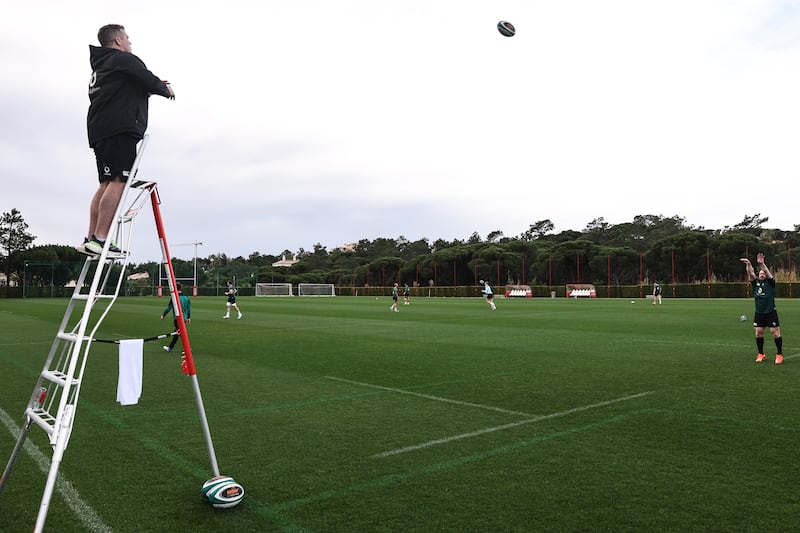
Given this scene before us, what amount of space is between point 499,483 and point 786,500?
7.13 feet

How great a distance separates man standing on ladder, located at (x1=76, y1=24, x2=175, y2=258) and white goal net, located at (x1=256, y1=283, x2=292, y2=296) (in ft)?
266

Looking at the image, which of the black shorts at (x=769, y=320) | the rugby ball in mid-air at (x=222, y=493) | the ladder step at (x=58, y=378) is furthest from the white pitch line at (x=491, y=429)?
the black shorts at (x=769, y=320)

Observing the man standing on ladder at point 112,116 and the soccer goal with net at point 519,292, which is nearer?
the man standing on ladder at point 112,116

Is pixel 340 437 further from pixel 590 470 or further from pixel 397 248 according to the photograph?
pixel 397 248

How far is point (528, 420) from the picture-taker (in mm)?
6863

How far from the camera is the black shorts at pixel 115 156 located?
3840 mm

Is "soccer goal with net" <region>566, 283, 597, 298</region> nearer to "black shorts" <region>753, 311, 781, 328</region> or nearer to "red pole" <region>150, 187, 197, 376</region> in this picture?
"black shorts" <region>753, 311, 781, 328</region>

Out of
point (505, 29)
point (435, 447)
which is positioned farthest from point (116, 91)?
point (505, 29)

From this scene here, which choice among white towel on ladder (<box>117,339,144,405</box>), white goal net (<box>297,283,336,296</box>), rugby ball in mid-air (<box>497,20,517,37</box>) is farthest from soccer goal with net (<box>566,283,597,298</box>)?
white towel on ladder (<box>117,339,144,405</box>)

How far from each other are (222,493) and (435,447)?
2357mm

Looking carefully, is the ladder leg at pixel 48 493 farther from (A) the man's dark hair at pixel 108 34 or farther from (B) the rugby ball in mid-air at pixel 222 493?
(A) the man's dark hair at pixel 108 34

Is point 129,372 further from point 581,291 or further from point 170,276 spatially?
point 581,291

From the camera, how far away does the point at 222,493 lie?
4.20 m

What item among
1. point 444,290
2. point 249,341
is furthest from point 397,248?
point 249,341
